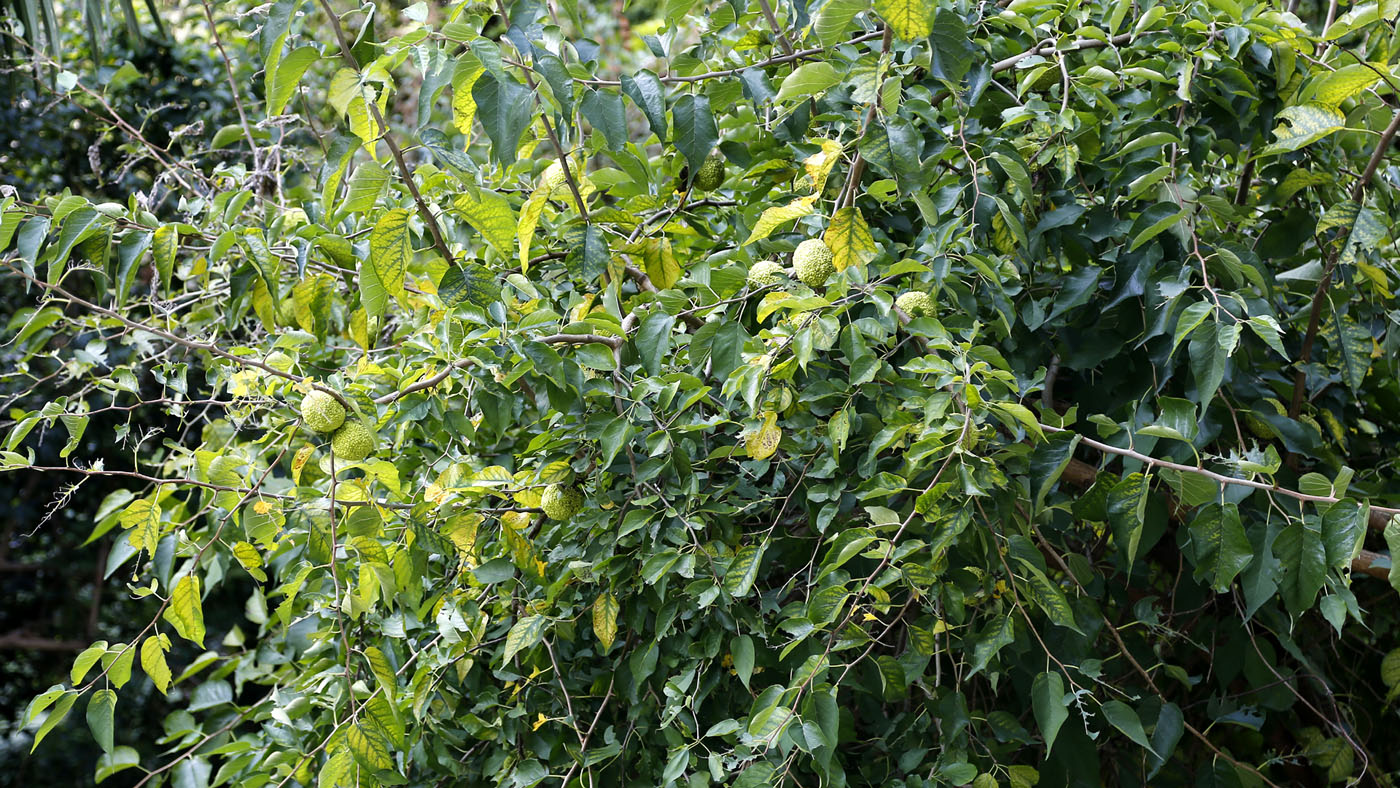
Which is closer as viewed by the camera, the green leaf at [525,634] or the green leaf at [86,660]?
the green leaf at [86,660]

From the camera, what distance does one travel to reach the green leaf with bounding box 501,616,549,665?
119 centimetres

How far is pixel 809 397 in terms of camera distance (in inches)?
44.2

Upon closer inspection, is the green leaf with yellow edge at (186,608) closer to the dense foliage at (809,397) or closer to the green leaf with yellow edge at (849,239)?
the dense foliage at (809,397)

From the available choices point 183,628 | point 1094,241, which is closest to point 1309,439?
point 1094,241

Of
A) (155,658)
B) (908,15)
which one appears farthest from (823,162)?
(155,658)

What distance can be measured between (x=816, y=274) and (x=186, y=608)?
0.74 m

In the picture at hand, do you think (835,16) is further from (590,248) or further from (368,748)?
(368,748)

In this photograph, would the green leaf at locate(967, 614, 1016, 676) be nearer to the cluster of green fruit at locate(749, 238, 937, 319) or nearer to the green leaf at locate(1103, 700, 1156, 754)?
the green leaf at locate(1103, 700, 1156, 754)

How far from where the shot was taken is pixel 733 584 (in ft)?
3.66

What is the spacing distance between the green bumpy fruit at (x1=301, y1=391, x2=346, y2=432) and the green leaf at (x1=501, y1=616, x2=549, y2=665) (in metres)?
0.32

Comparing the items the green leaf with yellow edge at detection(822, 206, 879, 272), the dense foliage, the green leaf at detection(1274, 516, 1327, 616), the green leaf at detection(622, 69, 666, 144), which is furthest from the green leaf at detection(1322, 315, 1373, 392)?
the green leaf at detection(622, 69, 666, 144)

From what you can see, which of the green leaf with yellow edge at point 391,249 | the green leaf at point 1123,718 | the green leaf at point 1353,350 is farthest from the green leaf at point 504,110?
the green leaf at point 1353,350

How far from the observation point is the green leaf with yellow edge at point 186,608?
1.06 meters

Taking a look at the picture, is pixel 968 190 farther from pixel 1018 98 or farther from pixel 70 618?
pixel 70 618
